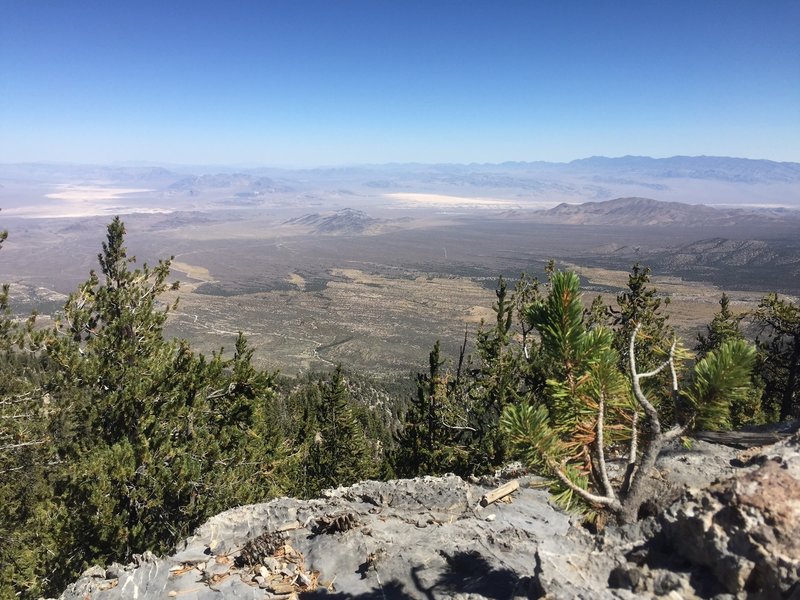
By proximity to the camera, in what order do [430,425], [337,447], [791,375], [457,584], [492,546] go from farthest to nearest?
[337,447]
[430,425]
[791,375]
[492,546]
[457,584]

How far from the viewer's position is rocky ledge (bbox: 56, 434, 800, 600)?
2.78 m

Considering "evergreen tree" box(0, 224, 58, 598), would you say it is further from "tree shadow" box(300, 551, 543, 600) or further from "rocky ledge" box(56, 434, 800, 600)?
"tree shadow" box(300, 551, 543, 600)

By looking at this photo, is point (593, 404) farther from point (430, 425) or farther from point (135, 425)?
Answer: point (430, 425)

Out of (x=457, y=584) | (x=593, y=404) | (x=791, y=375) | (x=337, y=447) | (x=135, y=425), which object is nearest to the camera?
(x=593, y=404)

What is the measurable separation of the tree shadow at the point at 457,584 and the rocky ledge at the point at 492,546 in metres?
0.02

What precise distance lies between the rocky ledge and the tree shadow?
20mm

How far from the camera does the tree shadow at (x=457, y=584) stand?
4752mm

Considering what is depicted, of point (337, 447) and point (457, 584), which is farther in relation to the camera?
point (337, 447)

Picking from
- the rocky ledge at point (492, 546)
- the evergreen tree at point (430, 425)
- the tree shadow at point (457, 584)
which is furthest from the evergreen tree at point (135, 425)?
the evergreen tree at point (430, 425)

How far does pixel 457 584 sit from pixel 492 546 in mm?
1192

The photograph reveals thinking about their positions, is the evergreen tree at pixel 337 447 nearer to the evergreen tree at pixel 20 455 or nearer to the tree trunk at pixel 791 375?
the evergreen tree at pixel 20 455

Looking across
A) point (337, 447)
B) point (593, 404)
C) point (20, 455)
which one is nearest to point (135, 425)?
point (20, 455)

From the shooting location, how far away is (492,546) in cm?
616

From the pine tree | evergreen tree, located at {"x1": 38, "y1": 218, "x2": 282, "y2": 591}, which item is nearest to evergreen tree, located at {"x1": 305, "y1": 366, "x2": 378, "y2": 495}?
evergreen tree, located at {"x1": 38, "y1": 218, "x2": 282, "y2": 591}
